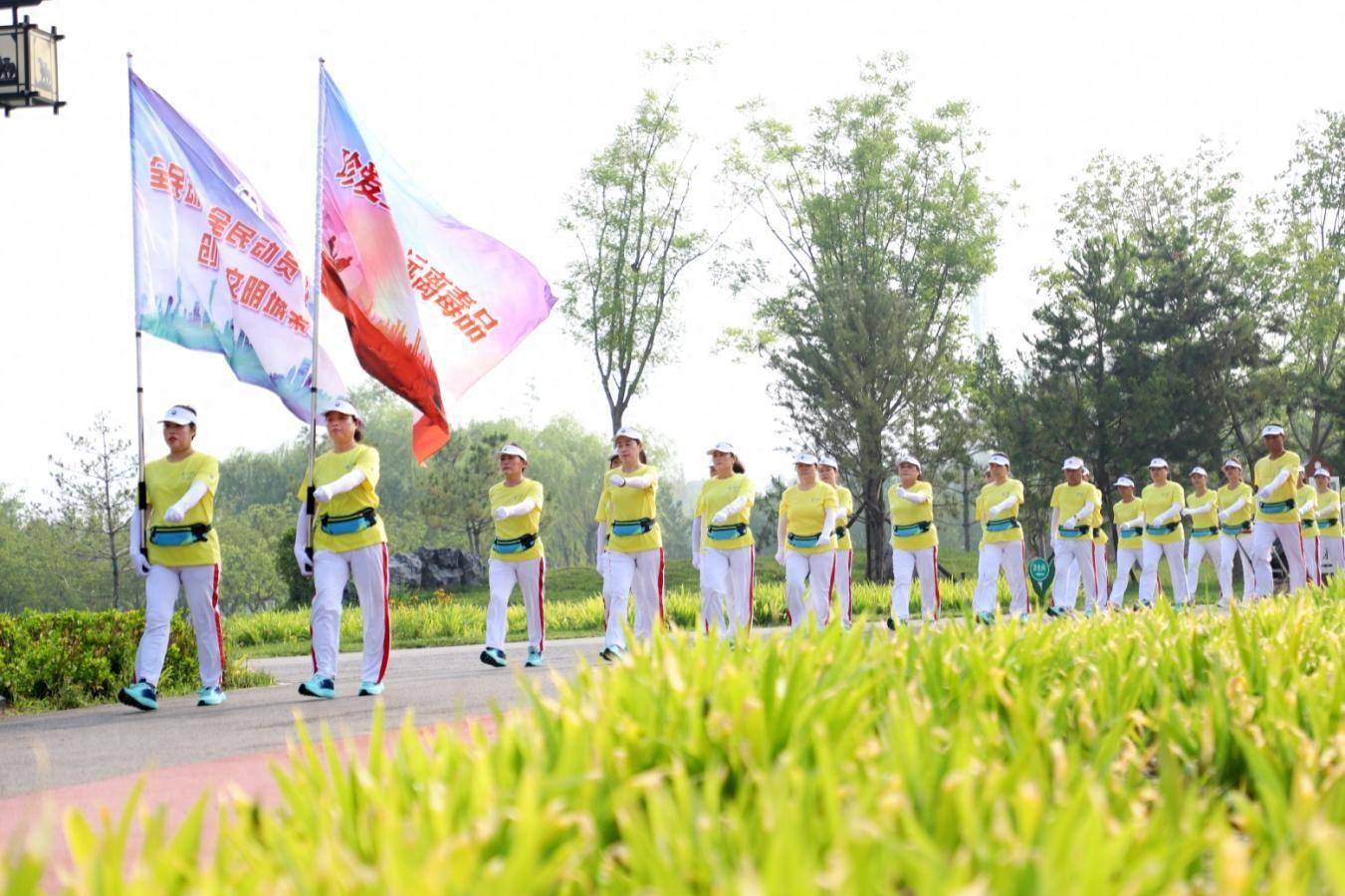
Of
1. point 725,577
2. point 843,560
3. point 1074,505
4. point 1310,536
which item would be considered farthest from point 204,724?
point 1310,536

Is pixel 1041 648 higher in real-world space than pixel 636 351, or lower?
lower

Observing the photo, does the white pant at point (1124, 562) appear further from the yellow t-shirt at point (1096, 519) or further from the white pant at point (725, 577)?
the white pant at point (725, 577)

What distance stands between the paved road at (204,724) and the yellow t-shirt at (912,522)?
5392mm

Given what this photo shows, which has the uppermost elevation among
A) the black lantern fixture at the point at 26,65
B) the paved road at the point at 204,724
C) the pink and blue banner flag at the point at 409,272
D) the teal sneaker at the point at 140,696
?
the black lantern fixture at the point at 26,65

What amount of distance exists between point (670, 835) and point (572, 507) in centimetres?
7493

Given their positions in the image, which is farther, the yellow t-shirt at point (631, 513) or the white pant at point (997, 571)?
the white pant at point (997, 571)

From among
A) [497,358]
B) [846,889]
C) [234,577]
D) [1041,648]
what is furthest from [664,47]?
[846,889]

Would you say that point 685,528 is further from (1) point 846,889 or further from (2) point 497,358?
(1) point 846,889

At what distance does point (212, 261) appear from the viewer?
456 inches

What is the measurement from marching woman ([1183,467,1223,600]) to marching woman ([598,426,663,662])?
11126 mm

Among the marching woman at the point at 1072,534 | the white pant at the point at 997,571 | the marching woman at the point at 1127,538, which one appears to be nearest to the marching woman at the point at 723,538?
the white pant at the point at 997,571

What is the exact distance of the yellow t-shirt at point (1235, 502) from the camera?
2167 cm

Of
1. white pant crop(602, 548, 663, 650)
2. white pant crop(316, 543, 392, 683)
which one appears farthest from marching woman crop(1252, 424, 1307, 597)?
white pant crop(316, 543, 392, 683)

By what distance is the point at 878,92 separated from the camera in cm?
4841
